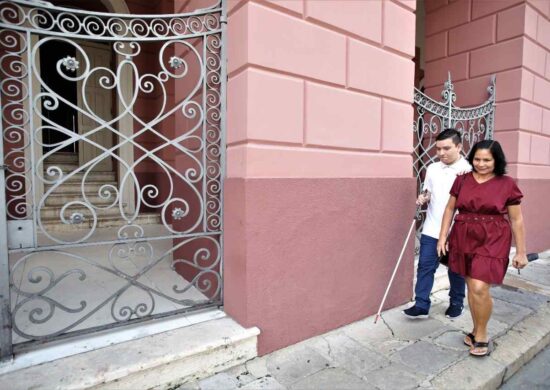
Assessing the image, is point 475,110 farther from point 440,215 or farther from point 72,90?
point 72,90

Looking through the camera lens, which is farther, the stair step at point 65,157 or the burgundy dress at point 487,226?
the stair step at point 65,157

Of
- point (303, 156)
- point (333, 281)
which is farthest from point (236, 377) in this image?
point (303, 156)

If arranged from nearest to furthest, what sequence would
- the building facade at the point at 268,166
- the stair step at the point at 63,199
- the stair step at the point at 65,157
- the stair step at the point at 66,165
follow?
the building facade at the point at 268,166, the stair step at the point at 63,199, the stair step at the point at 66,165, the stair step at the point at 65,157

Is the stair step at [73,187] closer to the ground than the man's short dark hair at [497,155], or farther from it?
closer to the ground

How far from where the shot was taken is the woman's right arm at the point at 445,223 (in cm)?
277

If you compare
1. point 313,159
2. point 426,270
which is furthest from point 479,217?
point 313,159

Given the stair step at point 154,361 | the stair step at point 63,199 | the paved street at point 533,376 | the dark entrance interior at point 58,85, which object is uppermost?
the dark entrance interior at point 58,85

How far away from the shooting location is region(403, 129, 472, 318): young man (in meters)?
2.97

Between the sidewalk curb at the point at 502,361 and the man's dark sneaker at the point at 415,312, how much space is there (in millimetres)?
541

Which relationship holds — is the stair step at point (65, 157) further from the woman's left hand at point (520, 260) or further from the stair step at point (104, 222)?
the woman's left hand at point (520, 260)

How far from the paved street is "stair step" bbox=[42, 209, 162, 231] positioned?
4.39 meters

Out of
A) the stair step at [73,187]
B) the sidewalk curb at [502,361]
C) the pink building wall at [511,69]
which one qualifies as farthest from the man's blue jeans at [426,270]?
the stair step at [73,187]

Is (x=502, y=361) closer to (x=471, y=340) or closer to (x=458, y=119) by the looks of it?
(x=471, y=340)

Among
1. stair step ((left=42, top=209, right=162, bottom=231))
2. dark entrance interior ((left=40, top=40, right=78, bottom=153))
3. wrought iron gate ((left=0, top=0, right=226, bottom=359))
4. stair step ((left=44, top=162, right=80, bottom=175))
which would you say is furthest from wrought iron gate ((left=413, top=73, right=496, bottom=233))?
dark entrance interior ((left=40, top=40, right=78, bottom=153))
